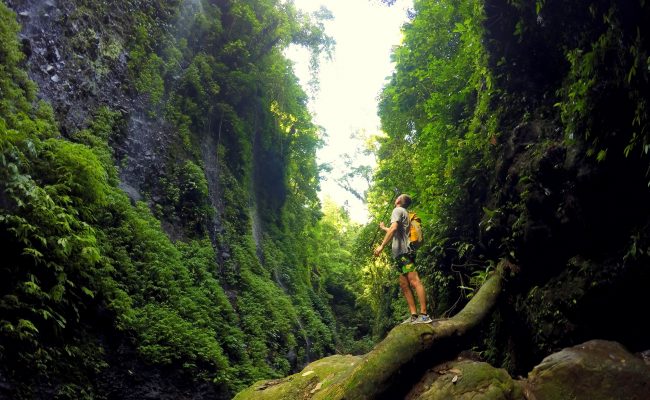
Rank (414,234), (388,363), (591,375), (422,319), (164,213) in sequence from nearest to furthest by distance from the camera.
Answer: (591,375) → (388,363) → (422,319) → (414,234) → (164,213)

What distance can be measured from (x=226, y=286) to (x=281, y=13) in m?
11.3

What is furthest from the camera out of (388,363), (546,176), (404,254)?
(404,254)

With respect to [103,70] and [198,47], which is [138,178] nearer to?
Answer: [103,70]

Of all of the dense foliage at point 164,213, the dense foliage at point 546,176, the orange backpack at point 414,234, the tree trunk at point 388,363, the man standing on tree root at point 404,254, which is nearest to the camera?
the dense foliage at point 546,176

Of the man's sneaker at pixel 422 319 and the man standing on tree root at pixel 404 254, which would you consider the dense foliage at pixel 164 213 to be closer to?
the man standing on tree root at pixel 404 254

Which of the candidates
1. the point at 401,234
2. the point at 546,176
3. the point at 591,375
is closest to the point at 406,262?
the point at 401,234

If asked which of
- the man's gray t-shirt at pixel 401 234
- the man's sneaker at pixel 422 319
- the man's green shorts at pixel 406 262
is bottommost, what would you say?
the man's sneaker at pixel 422 319

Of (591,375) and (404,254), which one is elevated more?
(404,254)

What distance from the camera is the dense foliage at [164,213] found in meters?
6.23

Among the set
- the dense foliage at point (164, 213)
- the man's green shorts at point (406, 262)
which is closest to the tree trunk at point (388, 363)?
the man's green shorts at point (406, 262)

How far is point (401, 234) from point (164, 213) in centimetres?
732

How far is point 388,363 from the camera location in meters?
5.04

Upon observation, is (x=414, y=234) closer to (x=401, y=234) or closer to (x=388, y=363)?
(x=401, y=234)

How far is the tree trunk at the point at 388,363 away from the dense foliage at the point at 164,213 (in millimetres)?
2671
